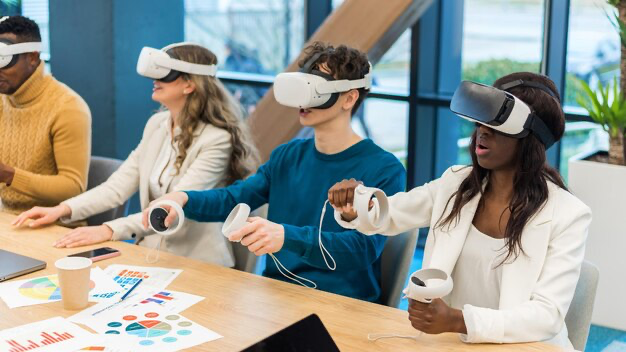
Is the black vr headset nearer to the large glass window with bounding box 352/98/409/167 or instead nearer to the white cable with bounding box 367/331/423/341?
the white cable with bounding box 367/331/423/341

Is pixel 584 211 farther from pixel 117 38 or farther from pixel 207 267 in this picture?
pixel 117 38

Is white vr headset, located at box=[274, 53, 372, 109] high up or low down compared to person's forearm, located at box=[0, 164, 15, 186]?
up

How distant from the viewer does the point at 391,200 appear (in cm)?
244

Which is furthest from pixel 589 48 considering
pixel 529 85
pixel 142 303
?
pixel 142 303

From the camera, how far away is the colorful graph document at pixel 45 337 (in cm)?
192

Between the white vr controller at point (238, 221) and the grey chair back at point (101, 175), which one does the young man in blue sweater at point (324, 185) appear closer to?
the white vr controller at point (238, 221)

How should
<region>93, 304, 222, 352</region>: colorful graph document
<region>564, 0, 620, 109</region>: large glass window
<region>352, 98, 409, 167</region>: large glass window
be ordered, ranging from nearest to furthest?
<region>93, 304, 222, 352</region>: colorful graph document < <region>564, 0, 620, 109</region>: large glass window < <region>352, 98, 409, 167</region>: large glass window

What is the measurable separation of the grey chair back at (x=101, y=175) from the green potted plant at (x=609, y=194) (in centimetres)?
200

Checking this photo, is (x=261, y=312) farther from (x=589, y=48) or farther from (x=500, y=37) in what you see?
(x=500, y=37)

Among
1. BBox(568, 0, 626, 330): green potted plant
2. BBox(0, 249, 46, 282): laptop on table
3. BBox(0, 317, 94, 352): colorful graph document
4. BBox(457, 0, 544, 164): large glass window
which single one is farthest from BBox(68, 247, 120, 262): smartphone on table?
BBox(457, 0, 544, 164): large glass window

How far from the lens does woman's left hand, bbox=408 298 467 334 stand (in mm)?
1902

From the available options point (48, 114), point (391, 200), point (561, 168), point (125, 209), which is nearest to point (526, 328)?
point (391, 200)

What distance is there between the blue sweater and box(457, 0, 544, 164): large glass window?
7.46 feet

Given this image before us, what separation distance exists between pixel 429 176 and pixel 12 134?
2.51 meters
